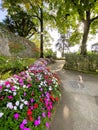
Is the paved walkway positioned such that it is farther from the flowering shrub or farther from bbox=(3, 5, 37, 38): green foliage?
bbox=(3, 5, 37, 38): green foliage

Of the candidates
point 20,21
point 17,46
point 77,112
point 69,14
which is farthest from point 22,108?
point 20,21

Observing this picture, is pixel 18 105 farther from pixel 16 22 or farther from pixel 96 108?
pixel 16 22

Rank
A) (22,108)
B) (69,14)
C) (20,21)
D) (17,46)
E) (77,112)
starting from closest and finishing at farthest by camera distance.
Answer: (22,108)
(77,112)
(69,14)
(17,46)
(20,21)

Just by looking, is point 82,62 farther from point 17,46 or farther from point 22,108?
point 17,46

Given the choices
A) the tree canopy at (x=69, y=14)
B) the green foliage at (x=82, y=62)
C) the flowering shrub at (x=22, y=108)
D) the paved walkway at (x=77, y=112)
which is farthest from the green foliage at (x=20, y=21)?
the flowering shrub at (x=22, y=108)

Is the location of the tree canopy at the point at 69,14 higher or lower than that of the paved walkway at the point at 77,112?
higher

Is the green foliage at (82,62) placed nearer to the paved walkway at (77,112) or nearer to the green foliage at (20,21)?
the paved walkway at (77,112)

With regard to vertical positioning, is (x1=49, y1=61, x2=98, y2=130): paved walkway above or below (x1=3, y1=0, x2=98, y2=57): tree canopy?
below

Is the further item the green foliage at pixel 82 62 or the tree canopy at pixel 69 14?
the tree canopy at pixel 69 14

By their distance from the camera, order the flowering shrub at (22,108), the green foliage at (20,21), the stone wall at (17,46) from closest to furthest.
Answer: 1. the flowering shrub at (22,108)
2. the stone wall at (17,46)
3. the green foliage at (20,21)

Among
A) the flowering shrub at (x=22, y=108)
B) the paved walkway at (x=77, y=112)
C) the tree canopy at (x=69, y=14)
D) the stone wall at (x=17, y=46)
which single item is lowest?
the paved walkway at (x=77, y=112)

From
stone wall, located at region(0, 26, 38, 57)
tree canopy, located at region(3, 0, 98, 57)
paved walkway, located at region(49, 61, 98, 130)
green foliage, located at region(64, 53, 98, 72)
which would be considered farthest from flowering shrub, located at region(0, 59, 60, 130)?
stone wall, located at region(0, 26, 38, 57)

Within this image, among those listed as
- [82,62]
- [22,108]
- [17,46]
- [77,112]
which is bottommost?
[77,112]

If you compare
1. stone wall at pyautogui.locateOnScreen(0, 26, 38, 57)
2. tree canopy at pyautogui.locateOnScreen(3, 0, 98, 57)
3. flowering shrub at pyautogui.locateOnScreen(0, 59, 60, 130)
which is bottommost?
flowering shrub at pyautogui.locateOnScreen(0, 59, 60, 130)
